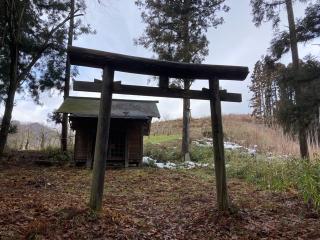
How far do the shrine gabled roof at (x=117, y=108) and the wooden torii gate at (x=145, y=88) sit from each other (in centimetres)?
726

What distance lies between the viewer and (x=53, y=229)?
5090 millimetres

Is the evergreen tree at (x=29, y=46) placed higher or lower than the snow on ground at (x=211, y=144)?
higher

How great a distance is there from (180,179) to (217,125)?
4966mm

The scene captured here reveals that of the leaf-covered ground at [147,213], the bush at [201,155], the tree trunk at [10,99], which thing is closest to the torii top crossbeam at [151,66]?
the leaf-covered ground at [147,213]

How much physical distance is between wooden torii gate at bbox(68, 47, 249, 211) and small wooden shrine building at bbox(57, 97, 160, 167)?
7248 mm

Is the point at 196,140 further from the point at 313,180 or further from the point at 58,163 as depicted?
the point at 313,180

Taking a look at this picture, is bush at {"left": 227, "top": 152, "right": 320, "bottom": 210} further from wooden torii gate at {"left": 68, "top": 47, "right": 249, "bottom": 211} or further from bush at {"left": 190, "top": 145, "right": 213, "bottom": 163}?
wooden torii gate at {"left": 68, "top": 47, "right": 249, "bottom": 211}

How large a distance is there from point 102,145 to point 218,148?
222 centimetres

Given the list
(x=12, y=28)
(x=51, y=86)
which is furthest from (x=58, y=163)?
(x=12, y=28)

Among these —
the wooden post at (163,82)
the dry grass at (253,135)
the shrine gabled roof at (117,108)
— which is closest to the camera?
the wooden post at (163,82)

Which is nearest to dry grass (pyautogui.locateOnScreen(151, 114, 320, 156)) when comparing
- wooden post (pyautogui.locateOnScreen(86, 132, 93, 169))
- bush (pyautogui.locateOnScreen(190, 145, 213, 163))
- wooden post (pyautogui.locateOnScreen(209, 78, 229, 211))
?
bush (pyautogui.locateOnScreen(190, 145, 213, 163))

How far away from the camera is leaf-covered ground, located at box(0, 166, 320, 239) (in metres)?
5.31

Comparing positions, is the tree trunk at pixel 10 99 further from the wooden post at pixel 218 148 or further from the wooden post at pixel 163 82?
the wooden post at pixel 218 148

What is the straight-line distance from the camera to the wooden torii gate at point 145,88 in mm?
6066
